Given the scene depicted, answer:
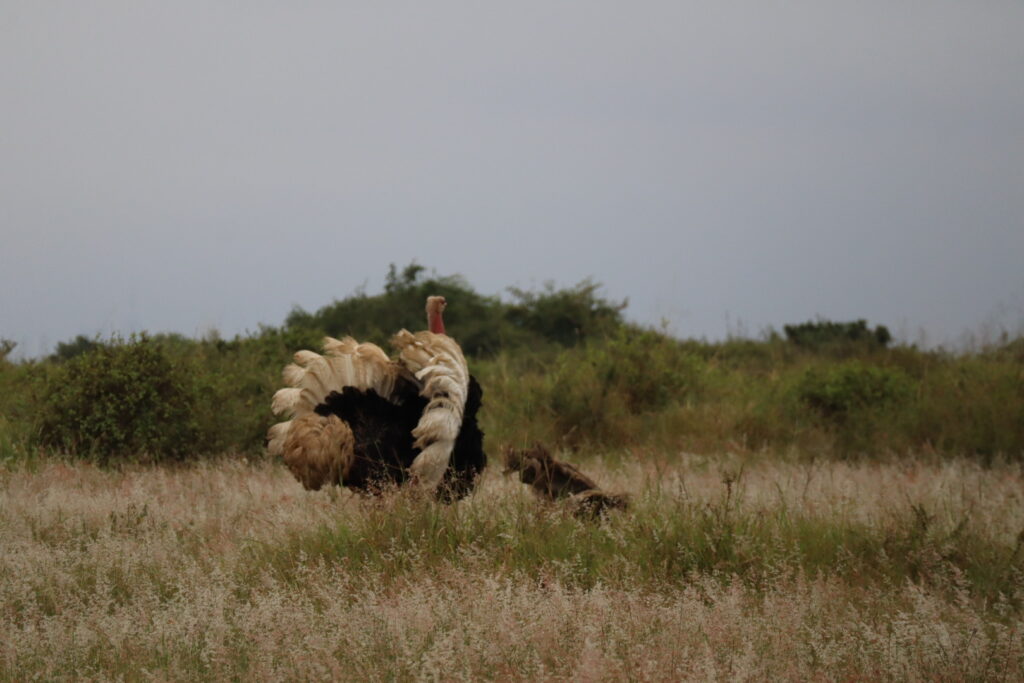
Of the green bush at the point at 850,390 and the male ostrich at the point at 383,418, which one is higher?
the male ostrich at the point at 383,418

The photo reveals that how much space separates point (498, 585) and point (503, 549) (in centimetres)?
84

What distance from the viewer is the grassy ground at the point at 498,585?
13.9 ft

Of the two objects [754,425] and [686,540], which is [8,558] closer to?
[686,540]

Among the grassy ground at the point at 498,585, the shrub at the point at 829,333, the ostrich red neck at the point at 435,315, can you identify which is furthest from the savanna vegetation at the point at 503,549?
the shrub at the point at 829,333

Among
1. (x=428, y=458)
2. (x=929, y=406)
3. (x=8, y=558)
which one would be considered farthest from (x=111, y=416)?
(x=929, y=406)

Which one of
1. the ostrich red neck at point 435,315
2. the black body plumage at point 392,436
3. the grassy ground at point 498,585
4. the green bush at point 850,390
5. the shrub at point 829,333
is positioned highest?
the ostrich red neck at point 435,315

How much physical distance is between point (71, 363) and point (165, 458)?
1.30 meters

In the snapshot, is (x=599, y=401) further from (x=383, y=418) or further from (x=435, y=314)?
(x=383, y=418)

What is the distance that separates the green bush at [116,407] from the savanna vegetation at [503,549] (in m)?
0.02

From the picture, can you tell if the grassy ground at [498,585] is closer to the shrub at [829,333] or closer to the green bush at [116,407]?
the green bush at [116,407]

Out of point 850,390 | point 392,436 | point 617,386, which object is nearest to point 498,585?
point 392,436

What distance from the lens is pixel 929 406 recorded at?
12.3 m

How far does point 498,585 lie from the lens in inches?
196

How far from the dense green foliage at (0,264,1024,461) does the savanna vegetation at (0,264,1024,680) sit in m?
0.04
